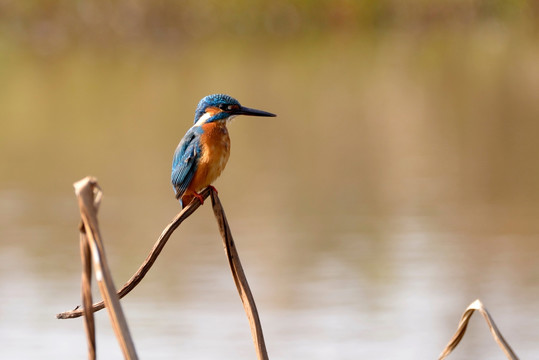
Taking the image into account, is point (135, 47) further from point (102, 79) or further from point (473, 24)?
point (473, 24)

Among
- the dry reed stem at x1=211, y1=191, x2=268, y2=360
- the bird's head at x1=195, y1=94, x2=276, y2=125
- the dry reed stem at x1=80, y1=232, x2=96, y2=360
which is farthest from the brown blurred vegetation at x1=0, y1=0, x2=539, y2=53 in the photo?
the dry reed stem at x1=80, y1=232, x2=96, y2=360

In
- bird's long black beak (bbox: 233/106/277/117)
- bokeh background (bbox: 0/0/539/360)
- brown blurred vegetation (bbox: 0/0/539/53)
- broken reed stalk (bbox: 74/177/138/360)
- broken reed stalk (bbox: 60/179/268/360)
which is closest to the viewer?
broken reed stalk (bbox: 74/177/138/360)

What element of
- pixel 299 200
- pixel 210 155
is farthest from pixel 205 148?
pixel 299 200

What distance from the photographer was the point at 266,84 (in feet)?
62.8

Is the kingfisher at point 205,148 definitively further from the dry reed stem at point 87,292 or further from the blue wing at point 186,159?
the dry reed stem at point 87,292

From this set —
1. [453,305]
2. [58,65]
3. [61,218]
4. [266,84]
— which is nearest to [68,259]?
[61,218]

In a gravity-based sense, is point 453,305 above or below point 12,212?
below

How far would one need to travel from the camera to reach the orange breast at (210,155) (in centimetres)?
270

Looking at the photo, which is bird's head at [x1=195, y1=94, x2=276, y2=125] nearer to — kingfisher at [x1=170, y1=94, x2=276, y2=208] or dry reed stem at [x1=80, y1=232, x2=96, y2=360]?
kingfisher at [x1=170, y1=94, x2=276, y2=208]

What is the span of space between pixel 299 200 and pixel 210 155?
7.32 meters

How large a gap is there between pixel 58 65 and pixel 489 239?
18.0 metres

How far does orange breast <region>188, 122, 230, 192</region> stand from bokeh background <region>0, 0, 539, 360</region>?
10.7 ft

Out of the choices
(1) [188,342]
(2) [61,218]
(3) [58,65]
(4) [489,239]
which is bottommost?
(1) [188,342]

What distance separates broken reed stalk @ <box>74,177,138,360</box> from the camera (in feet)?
4.73
